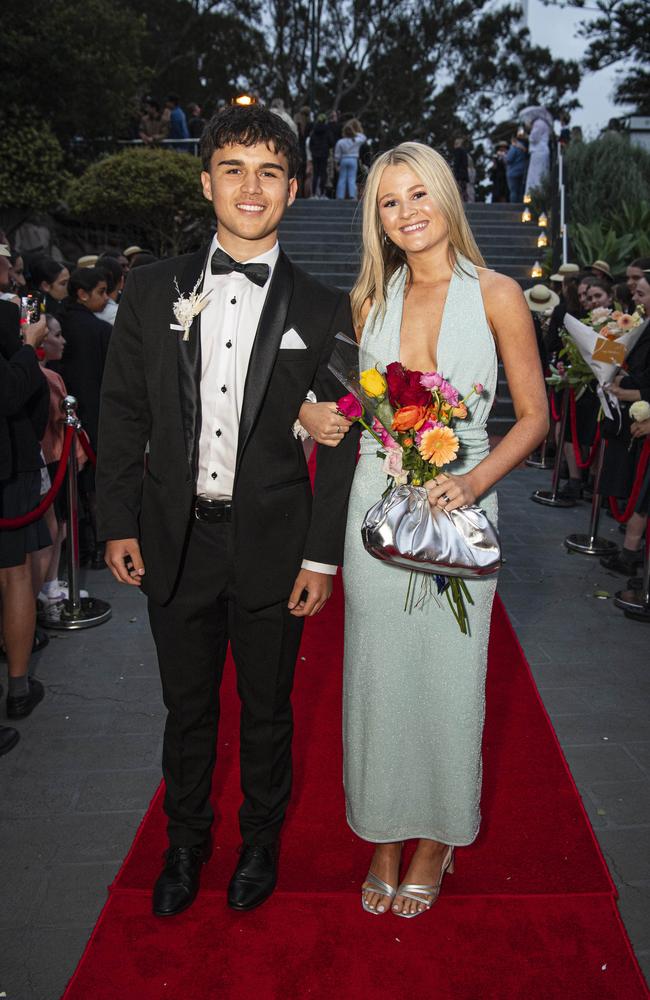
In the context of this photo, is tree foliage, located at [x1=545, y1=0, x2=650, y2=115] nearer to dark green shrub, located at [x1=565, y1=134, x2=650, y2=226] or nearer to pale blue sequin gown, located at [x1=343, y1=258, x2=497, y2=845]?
dark green shrub, located at [x1=565, y1=134, x2=650, y2=226]

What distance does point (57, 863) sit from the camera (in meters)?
2.91

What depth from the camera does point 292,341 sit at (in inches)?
95.1

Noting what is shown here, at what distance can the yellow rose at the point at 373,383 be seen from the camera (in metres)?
2.22

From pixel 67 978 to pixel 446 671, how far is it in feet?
4.54

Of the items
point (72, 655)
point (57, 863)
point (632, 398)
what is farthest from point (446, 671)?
point (632, 398)

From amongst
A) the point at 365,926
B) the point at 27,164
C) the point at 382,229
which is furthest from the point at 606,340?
the point at 27,164

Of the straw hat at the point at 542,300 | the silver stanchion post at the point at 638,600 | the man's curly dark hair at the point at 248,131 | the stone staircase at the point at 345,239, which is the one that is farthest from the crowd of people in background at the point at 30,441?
the stone staircase at the point at 345,239

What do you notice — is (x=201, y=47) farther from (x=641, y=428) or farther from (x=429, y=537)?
(x=429, y=537)

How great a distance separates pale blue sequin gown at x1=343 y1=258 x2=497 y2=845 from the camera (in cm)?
248

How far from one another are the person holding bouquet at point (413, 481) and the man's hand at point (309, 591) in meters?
0.12

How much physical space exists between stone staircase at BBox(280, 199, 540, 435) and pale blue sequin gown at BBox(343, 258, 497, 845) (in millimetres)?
10899

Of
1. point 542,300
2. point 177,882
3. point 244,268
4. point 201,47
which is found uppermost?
point 201,47

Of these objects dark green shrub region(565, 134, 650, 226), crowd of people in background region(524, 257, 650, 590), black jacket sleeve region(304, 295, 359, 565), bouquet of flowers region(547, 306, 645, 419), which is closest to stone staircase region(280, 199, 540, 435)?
dark green shrub region(565, 134, 650, 226)

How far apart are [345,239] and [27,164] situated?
564 centimetres
